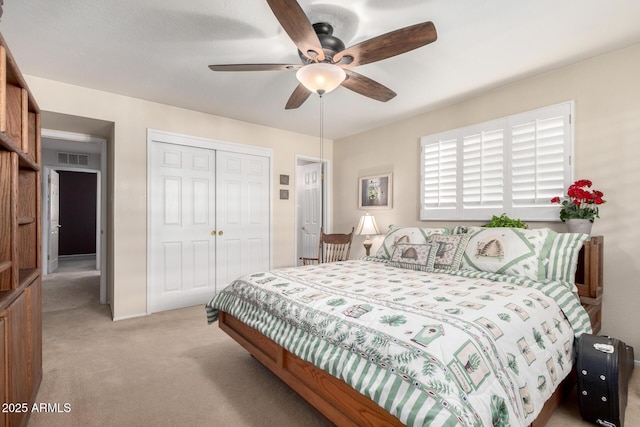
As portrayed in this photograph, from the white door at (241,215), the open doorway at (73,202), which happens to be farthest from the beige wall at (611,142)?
the open doorway at (73,202)

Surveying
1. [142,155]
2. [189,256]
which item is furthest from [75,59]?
[189,256]

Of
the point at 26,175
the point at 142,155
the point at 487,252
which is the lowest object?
the point at 487,252

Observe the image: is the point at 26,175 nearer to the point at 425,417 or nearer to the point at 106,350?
the point at 106,350

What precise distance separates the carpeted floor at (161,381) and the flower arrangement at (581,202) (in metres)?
1.17

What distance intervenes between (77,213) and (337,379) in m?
9.21

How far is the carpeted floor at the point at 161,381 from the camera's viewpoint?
1.74 meters

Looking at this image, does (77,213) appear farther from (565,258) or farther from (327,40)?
(565,258)

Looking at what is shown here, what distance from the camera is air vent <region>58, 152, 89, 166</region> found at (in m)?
6.06

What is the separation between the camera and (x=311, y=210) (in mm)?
5496

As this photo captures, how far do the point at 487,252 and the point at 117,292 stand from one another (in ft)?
12.1

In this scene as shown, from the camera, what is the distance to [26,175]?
1.98 metres

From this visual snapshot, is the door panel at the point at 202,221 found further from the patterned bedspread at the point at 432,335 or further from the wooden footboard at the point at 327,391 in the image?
the wooden footboard at the point at 327,391

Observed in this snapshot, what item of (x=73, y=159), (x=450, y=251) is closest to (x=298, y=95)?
(x=450, y=251)

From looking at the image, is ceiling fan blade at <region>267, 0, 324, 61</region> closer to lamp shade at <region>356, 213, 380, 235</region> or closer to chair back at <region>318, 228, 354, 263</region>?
lamp shade at <region>356, 213, 380, 235</region>
